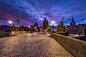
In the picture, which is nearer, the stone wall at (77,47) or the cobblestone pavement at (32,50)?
the stone wall at (77,47)

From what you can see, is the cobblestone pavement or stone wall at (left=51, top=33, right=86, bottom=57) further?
the cobblestone pavement

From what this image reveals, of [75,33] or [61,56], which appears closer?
[61,56]

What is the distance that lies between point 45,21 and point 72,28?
243 ft

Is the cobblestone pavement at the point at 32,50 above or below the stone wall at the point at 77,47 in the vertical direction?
below

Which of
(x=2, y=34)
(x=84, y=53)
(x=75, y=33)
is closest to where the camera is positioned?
(x=84, y=53)

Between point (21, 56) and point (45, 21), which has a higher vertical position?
point (45, 21)

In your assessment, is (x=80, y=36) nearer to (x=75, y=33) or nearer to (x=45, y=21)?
(x=75, y=33)

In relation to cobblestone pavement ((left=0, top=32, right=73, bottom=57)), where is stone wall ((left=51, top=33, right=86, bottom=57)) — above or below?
above

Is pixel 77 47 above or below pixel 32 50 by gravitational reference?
above

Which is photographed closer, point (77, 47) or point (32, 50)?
point (77, 47)

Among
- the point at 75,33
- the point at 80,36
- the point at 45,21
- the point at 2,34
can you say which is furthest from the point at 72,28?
the point at 2,34

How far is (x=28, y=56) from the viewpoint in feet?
10.7

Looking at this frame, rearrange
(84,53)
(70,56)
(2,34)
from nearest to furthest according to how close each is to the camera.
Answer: (84,53)
(70,56)
(2,34)

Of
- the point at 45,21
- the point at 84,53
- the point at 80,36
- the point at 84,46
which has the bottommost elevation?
the point at 80,36
